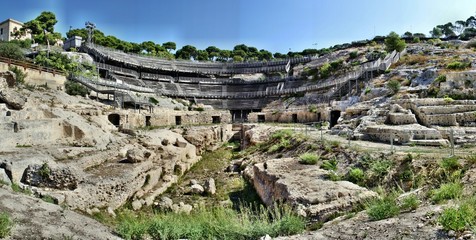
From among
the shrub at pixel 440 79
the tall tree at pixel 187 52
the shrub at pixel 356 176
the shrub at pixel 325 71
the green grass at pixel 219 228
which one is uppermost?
the tall tree at pixel 187 52

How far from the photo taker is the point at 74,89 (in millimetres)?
43938

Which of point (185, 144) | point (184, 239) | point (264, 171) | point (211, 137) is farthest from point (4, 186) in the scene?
point (211, 137)

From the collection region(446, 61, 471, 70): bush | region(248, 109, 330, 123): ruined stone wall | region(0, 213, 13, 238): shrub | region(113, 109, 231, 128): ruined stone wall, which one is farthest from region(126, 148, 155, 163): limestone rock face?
region(446, 61, 471, 70): bush

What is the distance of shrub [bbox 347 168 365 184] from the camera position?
14.6m

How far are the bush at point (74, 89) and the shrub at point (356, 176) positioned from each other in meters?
37.8

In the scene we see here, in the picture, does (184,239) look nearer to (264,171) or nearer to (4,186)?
(4,186)

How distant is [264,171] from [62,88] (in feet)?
112

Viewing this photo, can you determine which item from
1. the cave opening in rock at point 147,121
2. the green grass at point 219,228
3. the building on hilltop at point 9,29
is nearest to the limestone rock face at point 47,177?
the green grass at point 219,228

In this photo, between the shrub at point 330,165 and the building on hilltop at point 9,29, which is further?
the building on hilltop at point 9,29

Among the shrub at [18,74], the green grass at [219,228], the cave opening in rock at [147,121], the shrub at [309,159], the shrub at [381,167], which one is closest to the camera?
the green grass at [219,228]

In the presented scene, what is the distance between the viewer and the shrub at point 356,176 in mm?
14562

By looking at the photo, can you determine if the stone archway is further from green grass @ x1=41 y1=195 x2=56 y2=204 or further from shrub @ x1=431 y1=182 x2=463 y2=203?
shrub @ x1=431 y1=182 x2=463 y2=203

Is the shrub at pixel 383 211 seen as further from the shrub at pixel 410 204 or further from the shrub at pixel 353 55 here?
the shrub at pixel 353 55

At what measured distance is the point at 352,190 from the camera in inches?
500
